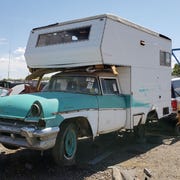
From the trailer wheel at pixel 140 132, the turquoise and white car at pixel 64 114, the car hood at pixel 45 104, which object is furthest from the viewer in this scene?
the trailer wheel at pixel 140 132

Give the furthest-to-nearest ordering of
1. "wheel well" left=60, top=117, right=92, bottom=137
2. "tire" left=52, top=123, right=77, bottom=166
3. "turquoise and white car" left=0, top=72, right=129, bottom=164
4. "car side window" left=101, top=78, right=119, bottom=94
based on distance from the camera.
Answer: "car side window" left=101, top=78, right=119, bottom=94, "wheel well" left=60, top=117, right=92, bottom=137, "tire" left=52, top=123, right=77, bottom=166, "turquoise and white car" left=0, top=72, right=129, bottom=164

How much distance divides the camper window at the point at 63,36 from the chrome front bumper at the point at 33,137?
2.64 m

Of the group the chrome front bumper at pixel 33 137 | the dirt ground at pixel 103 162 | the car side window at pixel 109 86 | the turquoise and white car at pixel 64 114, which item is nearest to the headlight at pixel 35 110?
the turquoise and white car at pixel 64 114

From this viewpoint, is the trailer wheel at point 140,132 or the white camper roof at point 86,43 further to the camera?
the trailer wheel at point 140,132

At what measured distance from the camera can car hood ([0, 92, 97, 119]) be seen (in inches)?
255

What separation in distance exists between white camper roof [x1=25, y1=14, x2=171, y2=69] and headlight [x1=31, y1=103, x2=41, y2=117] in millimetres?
2000

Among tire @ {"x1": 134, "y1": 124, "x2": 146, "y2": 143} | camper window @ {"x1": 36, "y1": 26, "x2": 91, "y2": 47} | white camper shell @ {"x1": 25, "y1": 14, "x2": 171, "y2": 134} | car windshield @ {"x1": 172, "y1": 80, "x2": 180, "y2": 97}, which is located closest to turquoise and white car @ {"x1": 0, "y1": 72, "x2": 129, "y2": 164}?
white camper shell @ {"x1": 25, "y1": 14, "x2": 171, "y2": 134}

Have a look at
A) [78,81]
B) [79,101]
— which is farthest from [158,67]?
[79,101]

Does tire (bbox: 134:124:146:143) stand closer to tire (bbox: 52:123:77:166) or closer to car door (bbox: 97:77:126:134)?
car door (bbox: 97:77:126:134)

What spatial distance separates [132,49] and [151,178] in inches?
A: 149

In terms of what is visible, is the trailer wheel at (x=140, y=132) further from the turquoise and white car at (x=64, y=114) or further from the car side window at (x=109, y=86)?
the car side window at (x=109, y=86)

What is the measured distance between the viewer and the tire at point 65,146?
6758 millimetres

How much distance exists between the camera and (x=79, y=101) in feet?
23.6

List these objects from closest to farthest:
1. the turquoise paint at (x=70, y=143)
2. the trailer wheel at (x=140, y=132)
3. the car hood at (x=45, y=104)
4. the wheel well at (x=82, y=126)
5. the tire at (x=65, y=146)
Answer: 1. the car hood at (x=45, y=104)
2. the tire at (x=65, y=146)
3. the turquoise paint at (x=70, y=143)
4. the wheel well at (x=82, y=126)
5. the trailer wheel at (x=140, y=132)
